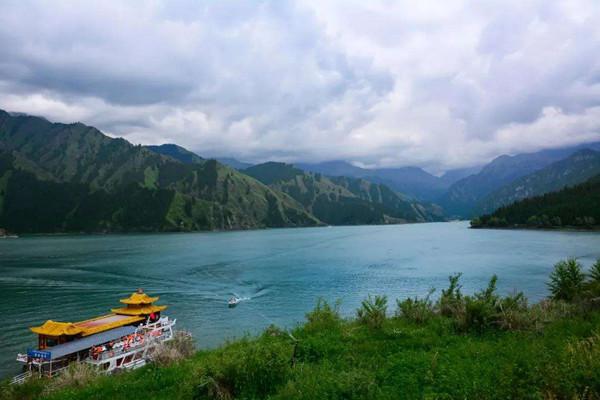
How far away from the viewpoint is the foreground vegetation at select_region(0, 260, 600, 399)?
9.96m

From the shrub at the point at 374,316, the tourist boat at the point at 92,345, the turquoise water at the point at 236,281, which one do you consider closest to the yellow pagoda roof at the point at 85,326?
the tourist boat at the point at 92,345

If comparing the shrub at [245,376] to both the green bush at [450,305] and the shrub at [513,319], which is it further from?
the green bush at [450,305]

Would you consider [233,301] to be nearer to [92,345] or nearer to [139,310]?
[139,310]

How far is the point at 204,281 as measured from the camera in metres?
86.5

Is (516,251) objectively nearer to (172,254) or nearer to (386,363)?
(172,254)

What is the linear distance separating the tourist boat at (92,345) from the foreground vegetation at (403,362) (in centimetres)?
1913

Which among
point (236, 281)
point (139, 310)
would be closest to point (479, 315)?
point (139, 310)

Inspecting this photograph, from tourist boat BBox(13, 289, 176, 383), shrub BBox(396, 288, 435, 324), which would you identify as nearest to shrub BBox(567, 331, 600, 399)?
shrub BBox(396, 288, 435, 324)

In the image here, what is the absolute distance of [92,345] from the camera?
39.2 m

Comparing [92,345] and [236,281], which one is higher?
[92,345]

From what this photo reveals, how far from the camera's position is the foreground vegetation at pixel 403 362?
996cm

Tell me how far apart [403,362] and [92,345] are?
36.0 m

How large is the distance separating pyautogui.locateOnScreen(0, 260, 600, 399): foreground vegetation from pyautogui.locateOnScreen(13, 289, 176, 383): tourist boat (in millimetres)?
19135

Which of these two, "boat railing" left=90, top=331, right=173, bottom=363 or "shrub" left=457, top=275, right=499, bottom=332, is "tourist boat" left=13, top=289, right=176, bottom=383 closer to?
"boat railing" left=90, top=331, right=173, bottom=363
